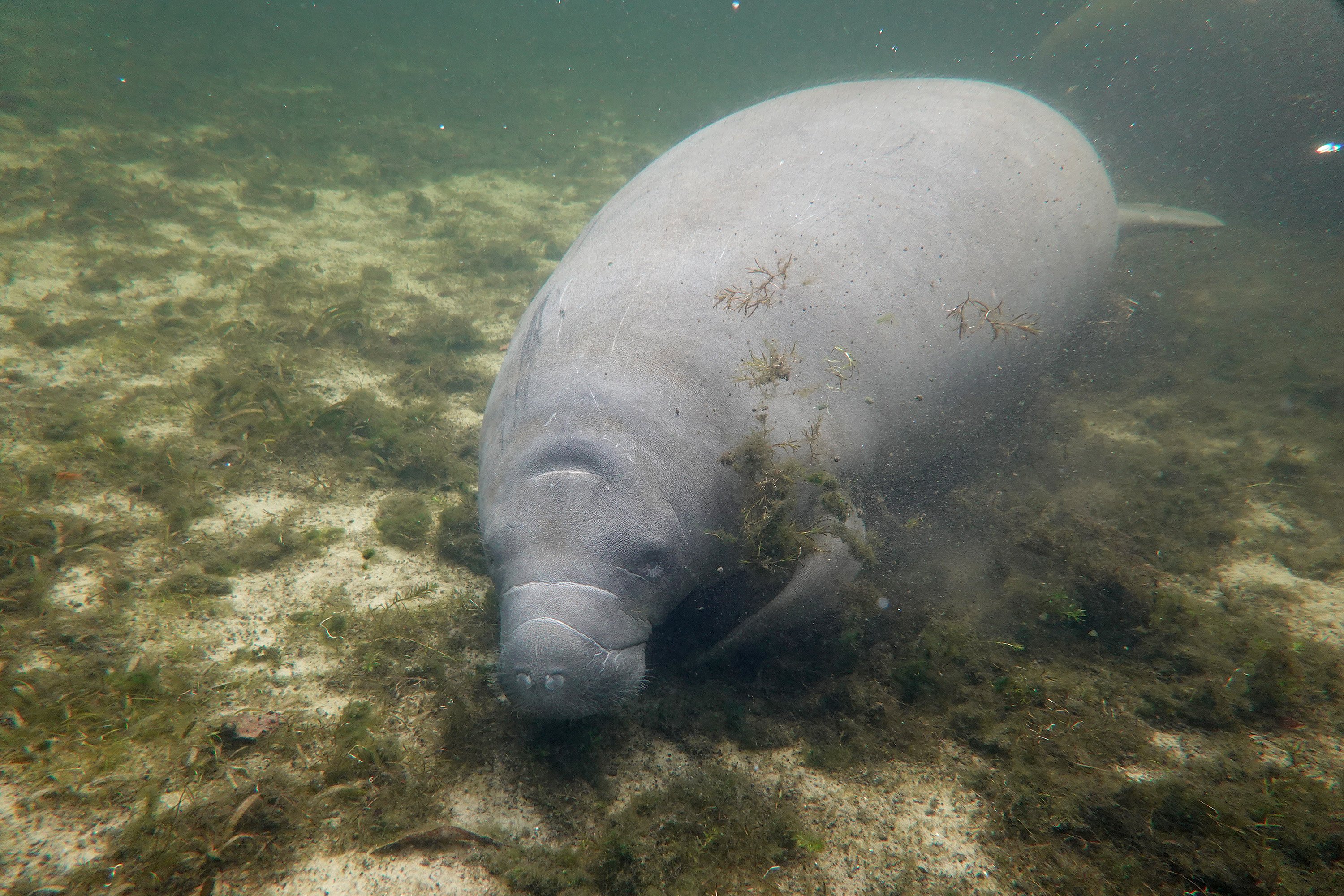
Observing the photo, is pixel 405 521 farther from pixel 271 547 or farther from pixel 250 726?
pixel 250 726

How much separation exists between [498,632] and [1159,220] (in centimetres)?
794

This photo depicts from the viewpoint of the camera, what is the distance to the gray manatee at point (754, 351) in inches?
96.3

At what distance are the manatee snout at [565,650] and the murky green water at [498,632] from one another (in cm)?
41

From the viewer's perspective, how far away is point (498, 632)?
301 cm

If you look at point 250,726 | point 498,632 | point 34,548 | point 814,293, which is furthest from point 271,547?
point 814,293

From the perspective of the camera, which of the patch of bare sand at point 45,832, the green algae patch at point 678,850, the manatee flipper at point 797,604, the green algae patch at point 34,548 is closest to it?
the patch of bare sand at point 45,832

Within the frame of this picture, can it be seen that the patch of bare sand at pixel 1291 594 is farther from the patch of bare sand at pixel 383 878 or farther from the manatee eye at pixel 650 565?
the patch of bare sand at pixel 383 878

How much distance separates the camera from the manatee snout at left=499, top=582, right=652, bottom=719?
221cm

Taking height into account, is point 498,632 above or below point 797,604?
below

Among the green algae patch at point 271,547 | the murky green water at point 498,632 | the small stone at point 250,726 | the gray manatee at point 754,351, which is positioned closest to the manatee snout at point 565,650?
the gray manatee at point 754,351

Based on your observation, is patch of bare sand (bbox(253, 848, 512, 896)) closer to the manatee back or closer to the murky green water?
the murky green water

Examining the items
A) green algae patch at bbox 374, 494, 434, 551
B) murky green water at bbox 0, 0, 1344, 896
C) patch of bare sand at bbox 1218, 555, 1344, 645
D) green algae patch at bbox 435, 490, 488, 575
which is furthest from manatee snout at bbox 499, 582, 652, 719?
patch of bare sand at bbox 1218, 555, 1344, 645

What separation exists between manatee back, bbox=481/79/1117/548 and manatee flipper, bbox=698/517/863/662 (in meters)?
0.51

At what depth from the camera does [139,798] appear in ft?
6.50
